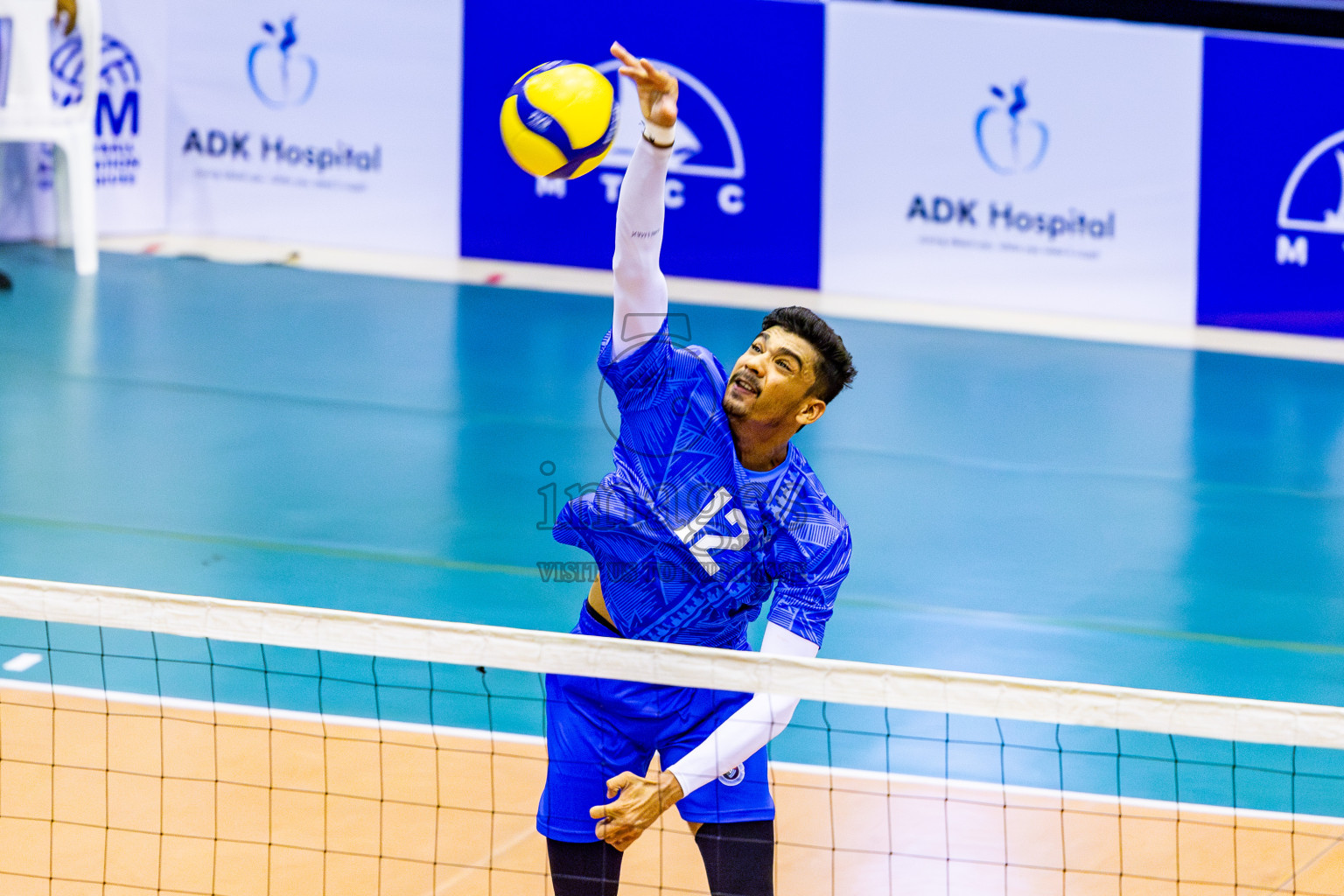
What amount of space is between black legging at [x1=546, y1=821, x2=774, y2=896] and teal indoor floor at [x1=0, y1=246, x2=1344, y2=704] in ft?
10.5

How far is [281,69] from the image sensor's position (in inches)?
595

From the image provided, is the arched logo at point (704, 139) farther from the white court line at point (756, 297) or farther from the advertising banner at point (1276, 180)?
the advertising banner at point (1276, 180)

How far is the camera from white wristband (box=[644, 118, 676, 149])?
13.7ft

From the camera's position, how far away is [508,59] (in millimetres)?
14586

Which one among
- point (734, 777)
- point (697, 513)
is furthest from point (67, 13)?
point (734, 777)

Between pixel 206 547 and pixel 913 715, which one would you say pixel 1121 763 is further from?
pixel 206 547

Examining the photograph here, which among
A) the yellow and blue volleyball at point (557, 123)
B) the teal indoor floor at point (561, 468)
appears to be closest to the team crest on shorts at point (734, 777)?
the yellow and blue volleyball at point (557, 123)

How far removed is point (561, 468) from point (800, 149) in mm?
5033

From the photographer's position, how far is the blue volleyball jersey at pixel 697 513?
4.40m

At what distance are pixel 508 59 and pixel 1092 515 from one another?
7011 millimetres

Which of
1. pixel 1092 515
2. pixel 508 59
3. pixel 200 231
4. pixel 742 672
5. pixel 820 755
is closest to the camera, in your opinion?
pixel 742 672

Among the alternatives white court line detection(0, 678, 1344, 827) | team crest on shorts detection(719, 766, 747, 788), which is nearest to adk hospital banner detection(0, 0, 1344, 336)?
white court line detection(0, 678, 1344, 827)

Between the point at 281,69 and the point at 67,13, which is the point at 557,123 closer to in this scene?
the point at 67,13

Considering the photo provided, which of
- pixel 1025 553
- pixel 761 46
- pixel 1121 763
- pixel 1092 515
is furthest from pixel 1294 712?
pixel 761 46
